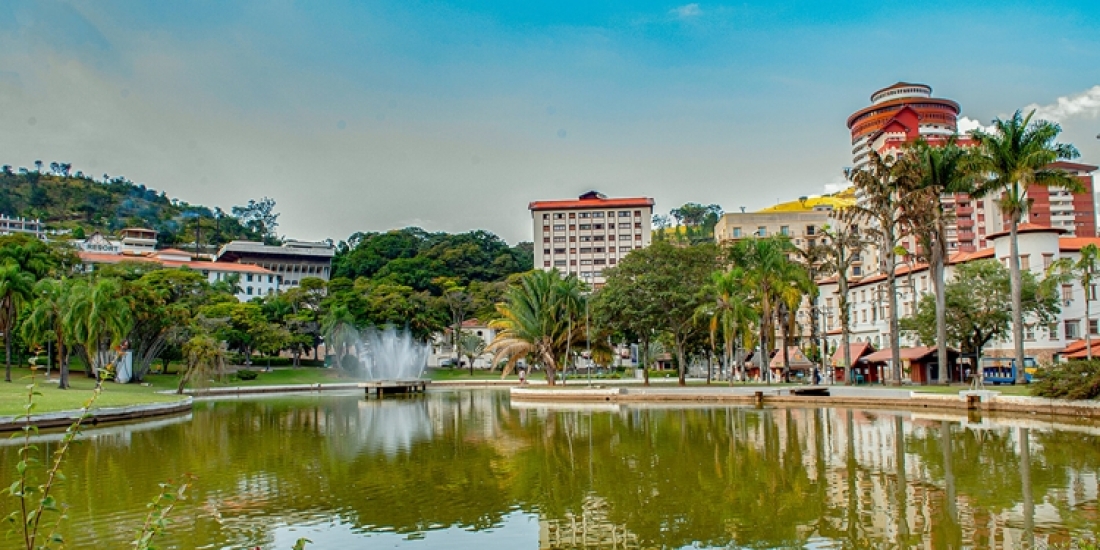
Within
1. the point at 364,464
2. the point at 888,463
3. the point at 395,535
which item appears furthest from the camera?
the point at 364,464

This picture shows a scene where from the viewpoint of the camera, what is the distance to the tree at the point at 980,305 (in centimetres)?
5038

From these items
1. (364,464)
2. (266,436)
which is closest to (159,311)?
(266,436)

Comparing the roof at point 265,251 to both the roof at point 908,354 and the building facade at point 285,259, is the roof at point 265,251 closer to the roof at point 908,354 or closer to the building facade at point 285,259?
the building facade at point 285,259

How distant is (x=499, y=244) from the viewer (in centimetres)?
14825

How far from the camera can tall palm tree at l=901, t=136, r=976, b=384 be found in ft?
137

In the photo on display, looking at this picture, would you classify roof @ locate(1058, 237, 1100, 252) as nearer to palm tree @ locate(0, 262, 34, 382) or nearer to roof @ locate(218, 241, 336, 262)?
palm tree @ locate(0, 262, 34, 382)

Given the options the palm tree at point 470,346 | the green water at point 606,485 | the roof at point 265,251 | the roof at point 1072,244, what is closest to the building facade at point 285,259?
the roof at point 265,251

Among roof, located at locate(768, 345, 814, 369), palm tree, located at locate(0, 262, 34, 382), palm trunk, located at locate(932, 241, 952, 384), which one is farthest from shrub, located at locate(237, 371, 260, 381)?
palm trunk, located at locate(932, 241, 952, 384)

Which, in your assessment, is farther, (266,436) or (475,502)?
(266,436)

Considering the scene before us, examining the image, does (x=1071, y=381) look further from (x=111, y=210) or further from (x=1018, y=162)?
(x=111, y=210)

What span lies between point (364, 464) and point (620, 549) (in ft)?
36.1

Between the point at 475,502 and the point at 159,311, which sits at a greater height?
the point at 159,311

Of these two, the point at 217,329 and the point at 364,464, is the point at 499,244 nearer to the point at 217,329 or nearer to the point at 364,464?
the point at 217,329

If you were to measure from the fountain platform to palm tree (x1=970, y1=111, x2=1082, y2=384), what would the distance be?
40061mm
